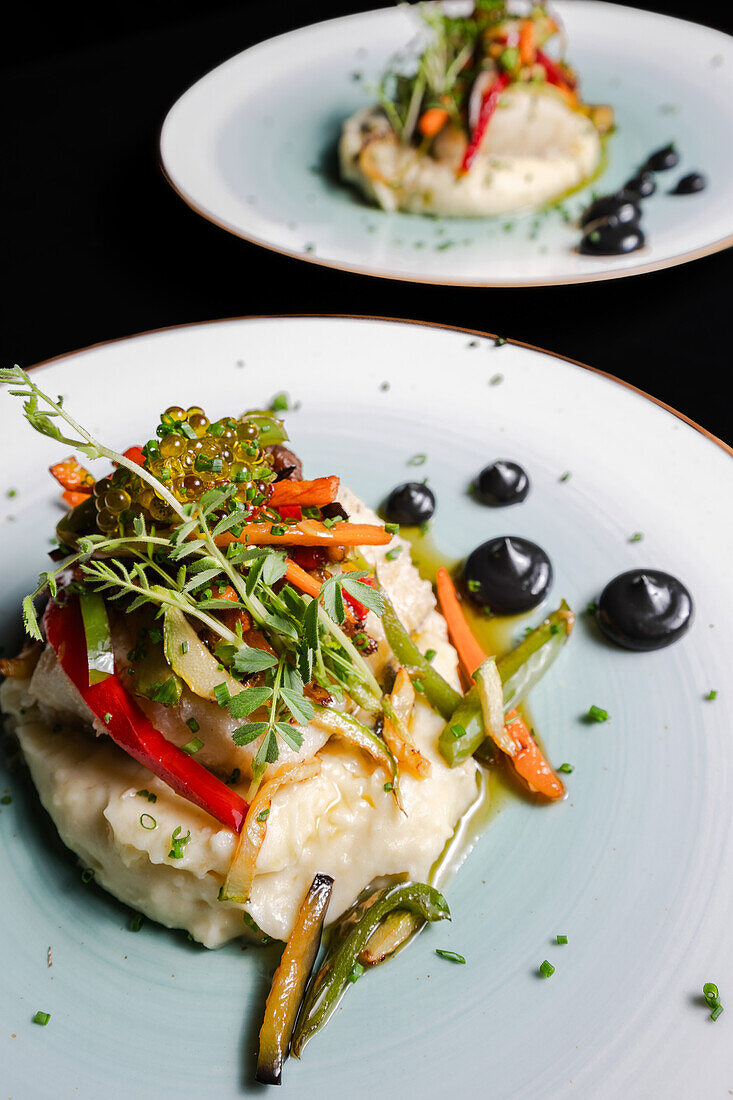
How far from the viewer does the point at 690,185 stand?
603 cm

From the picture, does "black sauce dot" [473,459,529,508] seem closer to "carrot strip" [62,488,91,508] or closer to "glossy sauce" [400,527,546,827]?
"glossy sauce" [400,527,546,827]

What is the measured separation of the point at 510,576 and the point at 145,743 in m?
1.62

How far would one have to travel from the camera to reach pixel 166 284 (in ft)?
19.8

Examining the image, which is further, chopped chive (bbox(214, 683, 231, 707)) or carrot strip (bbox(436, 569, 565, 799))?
carrot strip (bbox(436, 569, 565, 799))

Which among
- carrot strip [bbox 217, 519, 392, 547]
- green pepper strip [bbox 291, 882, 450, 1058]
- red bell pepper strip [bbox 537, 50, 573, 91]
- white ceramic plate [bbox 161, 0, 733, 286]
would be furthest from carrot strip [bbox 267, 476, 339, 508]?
red bell pepper strip [bbox 537, 50, 573, 91]

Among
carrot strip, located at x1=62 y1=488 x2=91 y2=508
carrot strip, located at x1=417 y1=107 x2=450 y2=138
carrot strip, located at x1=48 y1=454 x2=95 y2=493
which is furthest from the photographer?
carrot strip, located at x1=417 y1=107 x2=450 y2=138

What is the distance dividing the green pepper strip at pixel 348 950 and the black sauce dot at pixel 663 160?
16.8 ft

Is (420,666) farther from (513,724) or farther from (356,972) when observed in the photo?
(356,972)

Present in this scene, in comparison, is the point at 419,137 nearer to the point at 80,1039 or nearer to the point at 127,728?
the point at 127,728

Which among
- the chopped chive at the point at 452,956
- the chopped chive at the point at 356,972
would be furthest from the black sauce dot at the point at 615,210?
the chopped chive at the point at 356,972

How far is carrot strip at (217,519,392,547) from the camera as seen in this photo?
3.13m

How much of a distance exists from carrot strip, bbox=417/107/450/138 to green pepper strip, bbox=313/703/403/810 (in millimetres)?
4554

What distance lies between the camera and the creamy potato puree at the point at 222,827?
3.06 m

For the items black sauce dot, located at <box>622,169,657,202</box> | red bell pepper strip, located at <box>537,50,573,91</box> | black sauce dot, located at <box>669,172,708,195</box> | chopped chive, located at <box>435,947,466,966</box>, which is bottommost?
chopped chive, located at <box>435,947,466,966</box>
